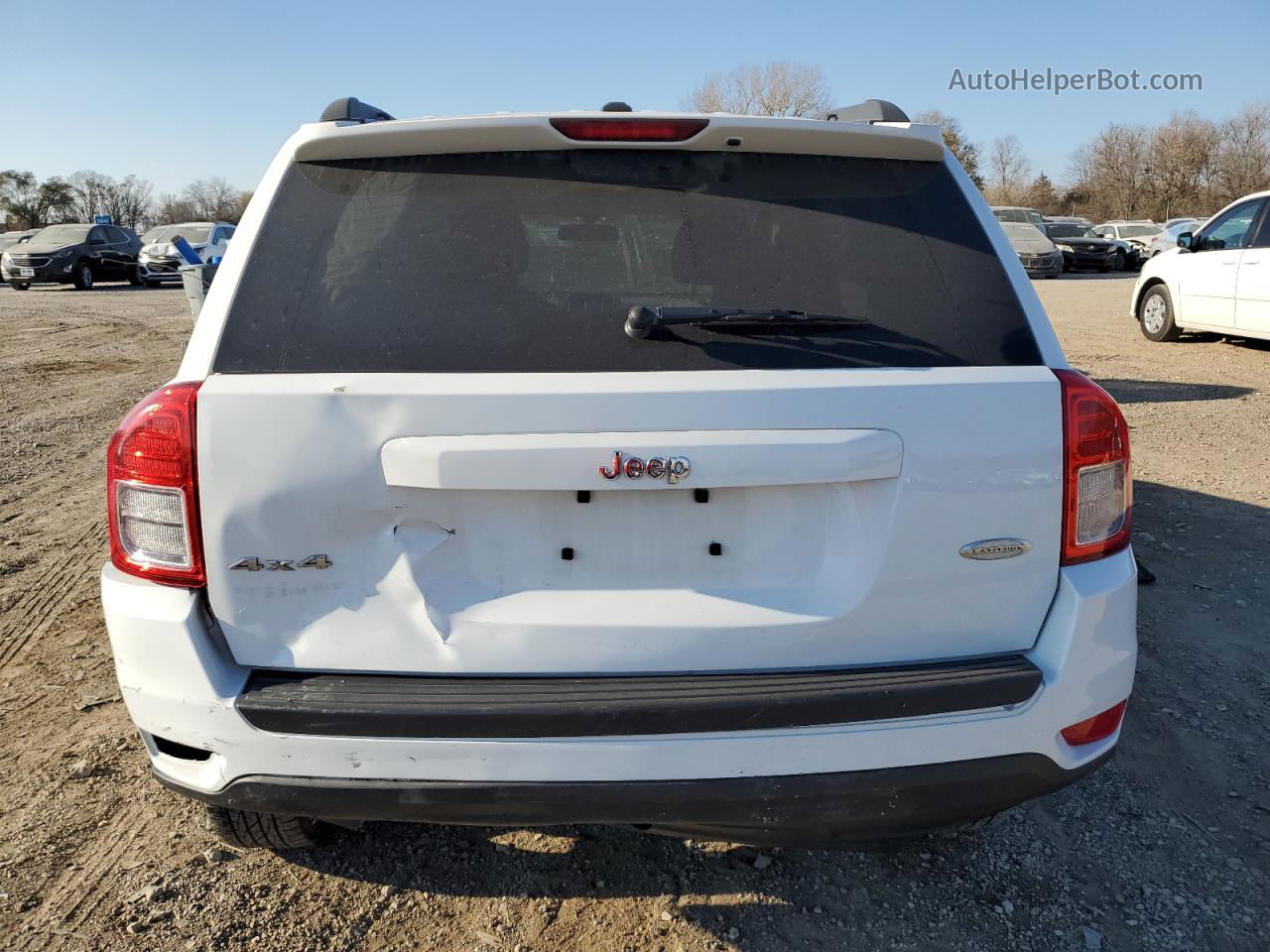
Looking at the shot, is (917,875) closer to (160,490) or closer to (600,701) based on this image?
(600,701)

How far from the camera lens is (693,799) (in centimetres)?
187

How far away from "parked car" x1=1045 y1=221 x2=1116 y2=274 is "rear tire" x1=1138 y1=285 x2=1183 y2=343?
803 inches

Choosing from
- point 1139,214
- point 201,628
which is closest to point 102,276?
point 201,628

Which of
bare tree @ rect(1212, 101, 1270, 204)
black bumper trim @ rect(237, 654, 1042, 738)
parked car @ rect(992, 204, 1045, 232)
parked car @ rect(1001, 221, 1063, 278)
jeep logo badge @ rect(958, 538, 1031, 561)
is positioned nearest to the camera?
black bumper trim @ rect(237, 654, 1042, 738)

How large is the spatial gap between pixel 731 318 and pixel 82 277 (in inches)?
1207

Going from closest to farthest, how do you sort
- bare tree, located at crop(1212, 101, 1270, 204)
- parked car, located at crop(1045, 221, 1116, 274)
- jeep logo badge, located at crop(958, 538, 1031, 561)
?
jeep logo badge, located at crop(958, 538, 1031, 561) < parked car, located at crop(1045, 221, 1116, 274) < bare tree, located at crop(1212, 101, 1270, 204)

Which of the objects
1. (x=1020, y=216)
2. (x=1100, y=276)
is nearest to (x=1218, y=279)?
(x=1020, y=216)

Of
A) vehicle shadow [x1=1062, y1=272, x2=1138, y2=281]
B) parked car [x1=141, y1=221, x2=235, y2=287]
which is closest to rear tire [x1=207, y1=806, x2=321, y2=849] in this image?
parked car [x1=141, y1=221, x2=235, y2=287]

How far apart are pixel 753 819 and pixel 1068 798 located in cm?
156

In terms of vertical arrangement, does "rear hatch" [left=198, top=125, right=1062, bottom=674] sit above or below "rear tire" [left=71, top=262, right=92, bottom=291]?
below

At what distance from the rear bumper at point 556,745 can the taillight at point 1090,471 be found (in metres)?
0.07

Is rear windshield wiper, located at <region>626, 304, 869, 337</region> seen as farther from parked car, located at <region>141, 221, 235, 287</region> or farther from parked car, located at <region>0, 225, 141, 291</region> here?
parked car, located at <region>0, 225, 141, 291</region>

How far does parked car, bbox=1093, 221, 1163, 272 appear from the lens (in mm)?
33094

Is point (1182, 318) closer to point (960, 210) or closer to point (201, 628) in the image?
point (960, 210)
